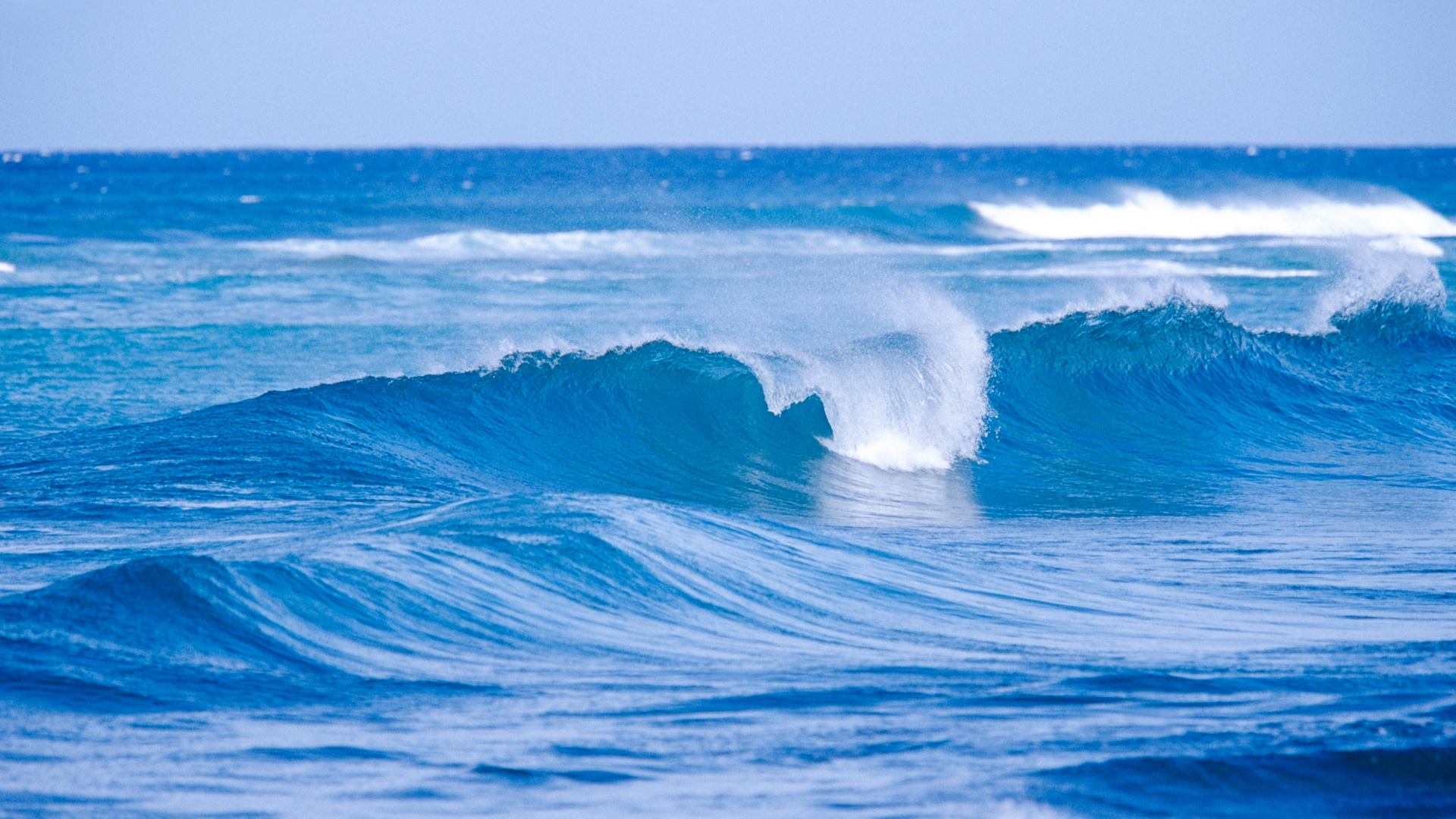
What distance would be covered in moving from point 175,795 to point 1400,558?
223 inches

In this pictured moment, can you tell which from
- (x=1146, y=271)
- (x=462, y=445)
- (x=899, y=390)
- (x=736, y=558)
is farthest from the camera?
(x=1146, y=271)

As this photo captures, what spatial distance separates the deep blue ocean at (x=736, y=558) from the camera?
3.69 metres

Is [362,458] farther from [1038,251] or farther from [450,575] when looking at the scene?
[1038,251]

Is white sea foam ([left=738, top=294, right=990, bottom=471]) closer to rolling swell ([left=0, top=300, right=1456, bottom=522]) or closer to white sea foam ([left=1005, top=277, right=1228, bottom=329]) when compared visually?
rolling swell ([left=0, top=300, right=1456, bottom=522])

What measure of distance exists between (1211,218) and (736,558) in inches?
1622

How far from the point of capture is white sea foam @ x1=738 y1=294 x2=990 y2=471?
994cm

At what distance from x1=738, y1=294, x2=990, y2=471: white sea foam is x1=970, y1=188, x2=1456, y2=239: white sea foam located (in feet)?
97.5

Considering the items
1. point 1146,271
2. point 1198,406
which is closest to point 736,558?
point 1198,406

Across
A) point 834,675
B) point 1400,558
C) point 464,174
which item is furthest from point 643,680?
point 464,174

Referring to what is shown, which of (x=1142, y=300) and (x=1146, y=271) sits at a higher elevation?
(x=1146, y=271)

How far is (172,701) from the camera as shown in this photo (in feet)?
13.8

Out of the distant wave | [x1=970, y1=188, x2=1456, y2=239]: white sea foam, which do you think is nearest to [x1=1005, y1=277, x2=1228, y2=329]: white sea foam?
the distant wave

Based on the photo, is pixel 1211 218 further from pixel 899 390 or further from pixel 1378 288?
pixel 899 390

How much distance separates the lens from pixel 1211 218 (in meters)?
43.9
